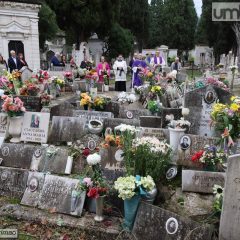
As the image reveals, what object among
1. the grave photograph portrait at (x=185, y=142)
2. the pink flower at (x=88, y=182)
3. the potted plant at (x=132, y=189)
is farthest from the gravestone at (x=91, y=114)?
the potted plant at (x=132, y=189)

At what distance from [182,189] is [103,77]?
10.0 metres

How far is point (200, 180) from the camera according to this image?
4.84 meters

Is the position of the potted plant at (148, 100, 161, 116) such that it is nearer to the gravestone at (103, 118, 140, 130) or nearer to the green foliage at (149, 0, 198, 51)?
the gravestone at (103, 118, 140, 130)

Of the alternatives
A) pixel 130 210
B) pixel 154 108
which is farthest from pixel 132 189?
pixel 154 108

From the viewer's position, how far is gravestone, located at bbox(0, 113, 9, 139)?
6.77 meters

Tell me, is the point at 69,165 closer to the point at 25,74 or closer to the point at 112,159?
the point at 112,159

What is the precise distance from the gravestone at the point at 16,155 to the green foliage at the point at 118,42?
27.4 meters

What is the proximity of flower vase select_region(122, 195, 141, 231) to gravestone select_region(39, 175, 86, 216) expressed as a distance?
67cm

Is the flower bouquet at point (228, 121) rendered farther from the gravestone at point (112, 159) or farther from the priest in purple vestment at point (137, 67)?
the priest in purple vestment at point (137, 67)

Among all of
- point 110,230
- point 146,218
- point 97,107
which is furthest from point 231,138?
point 97,107

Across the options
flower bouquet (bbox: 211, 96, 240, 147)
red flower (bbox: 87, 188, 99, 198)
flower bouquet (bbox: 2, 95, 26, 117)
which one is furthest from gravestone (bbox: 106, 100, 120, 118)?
red flower (bbox: 87, 188, 99, 198)

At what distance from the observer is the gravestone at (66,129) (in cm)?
666

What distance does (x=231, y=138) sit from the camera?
503cm

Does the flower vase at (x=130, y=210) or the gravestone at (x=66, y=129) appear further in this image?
the gravestone at (x=66, y=129)
